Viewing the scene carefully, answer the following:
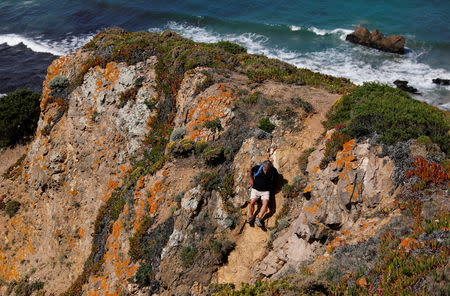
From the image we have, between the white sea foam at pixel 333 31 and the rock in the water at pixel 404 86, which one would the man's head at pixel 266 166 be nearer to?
the rock in the water at pixel 404 86

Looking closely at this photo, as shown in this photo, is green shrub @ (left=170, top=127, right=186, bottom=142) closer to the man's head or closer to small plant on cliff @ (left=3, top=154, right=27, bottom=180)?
the man's head

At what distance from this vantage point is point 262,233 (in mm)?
12648

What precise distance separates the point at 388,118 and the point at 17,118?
3739cm

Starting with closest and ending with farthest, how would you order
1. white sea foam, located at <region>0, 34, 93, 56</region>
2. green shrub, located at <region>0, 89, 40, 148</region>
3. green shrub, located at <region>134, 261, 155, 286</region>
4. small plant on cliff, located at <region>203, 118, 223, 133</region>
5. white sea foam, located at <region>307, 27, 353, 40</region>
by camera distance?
green shrub, located at <region>134, 261, 155, 286</region>
small plant on cliff, located at <region>203, 118, 223, 133</region>
green shrub, located at <region>0, 89, 40, 148</region>
white sea foam, located at <region>307, 27, 353, 40</region>
white sea foam, located at <region>0, 34, 93, 56</region>

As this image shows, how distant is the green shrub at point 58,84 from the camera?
2630cm

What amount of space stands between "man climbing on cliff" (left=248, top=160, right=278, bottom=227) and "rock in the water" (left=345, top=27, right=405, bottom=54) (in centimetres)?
4536

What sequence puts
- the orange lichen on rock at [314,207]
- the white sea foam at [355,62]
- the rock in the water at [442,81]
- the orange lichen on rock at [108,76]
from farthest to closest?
the white sea foam at [355,62] → the rock in the water at [442,81] → the orange lichen on rock at [108,76] → the orange lichen on rock at [314,207]

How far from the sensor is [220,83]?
18641 mm

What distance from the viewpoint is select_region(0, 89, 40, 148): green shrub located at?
33.7 meters

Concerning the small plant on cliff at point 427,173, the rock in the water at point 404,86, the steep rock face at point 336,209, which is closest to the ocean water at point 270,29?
the rock in the water at point 404,86

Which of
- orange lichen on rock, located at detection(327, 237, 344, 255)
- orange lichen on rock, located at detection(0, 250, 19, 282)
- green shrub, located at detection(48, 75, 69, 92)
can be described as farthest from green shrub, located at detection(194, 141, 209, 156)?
orange lichen on rock, located at detection(0, 250, 19, 282)

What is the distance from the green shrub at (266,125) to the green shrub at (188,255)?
6883mm

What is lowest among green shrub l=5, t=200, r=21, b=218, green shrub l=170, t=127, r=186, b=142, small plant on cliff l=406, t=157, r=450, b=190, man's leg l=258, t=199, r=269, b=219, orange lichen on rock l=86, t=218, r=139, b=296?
green shrub l=5, t=200, r=21, b=218

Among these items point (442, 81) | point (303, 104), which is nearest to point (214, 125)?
point (303, 104)
